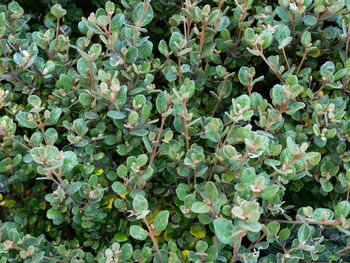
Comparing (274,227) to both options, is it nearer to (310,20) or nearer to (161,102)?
(161,102)

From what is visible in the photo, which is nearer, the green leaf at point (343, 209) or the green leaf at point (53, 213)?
the green leaf at point (343, 209)

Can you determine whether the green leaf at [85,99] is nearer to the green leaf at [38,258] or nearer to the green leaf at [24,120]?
the green leaf at [24,120]

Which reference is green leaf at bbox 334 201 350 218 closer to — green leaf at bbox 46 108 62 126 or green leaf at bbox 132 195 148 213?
green leaf at bbox 132 195 148 213

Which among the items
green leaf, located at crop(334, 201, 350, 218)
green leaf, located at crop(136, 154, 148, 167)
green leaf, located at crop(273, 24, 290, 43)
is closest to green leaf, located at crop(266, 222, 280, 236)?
green leaf, located at crop(334, 201, 350, 218)

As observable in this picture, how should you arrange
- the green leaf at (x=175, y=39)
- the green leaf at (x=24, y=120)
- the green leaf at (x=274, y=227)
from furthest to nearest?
1. the green leaf at (x=175, y=39)
2. the green leaf at (x=24, y=120)
3. the green leaf at (x=274, y=227)

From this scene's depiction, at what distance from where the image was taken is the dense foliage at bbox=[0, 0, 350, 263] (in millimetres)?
1468

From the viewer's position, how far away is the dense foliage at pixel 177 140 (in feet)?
4.82

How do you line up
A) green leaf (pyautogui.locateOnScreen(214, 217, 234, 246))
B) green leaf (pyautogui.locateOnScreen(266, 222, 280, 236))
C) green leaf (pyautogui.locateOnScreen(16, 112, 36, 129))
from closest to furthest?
green leaf (pyautogui.locateOnScreen(214, 217, 234, 246))
green leaf (pyautogui.locateOnScreen(266, 222, 280, 236))
green leaf (pyautogui.locateOnScreen(16, 112, 36, 129))

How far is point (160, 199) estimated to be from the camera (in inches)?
71.4

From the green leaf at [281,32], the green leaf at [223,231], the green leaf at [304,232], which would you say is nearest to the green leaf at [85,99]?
the green leaf at [223,231]

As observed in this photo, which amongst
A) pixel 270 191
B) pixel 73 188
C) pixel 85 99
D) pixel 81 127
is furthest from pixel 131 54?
pixel 270 191

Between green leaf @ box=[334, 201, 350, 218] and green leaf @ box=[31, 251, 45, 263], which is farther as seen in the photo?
green leaf @ box=[31, 251, 45, 263]

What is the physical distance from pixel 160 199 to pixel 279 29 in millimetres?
967

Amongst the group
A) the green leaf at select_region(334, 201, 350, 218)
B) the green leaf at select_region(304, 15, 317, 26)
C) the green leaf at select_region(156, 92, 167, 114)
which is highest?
the green leaf at select_region(304, 15, 317, 26)
